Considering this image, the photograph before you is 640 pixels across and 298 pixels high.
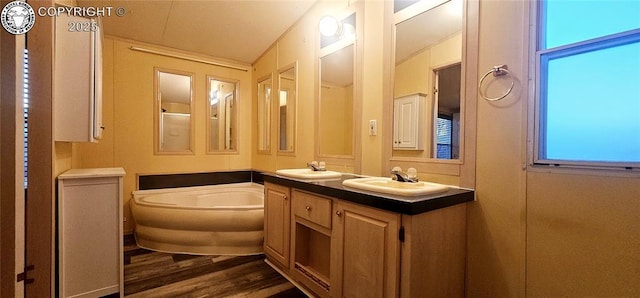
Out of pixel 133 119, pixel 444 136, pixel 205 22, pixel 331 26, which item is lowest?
pixel 444 136

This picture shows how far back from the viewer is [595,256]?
47.3 inches

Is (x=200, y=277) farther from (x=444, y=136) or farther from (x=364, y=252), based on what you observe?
→ (x=444, y=136)

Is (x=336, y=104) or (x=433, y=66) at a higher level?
(x=433, y=66)

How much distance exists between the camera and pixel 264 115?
3746mm

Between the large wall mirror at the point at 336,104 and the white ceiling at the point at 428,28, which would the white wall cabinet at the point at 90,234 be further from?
the white ceiling at the point at 428,28

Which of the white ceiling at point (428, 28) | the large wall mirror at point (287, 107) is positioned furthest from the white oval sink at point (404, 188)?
the large wall mirror at point (287, 107)

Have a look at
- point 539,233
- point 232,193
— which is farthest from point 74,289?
point 539,233

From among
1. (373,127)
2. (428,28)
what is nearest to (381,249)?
(373,127)

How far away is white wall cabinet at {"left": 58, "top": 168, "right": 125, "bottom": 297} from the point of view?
177cm

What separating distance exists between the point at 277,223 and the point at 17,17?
190 centimetres

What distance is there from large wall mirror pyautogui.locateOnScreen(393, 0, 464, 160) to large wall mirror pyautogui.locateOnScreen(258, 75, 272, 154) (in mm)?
2005

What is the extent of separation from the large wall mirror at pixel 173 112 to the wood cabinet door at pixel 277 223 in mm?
1756

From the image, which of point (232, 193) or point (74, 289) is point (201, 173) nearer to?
point (232, 193)

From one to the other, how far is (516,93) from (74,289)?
2.88 m
